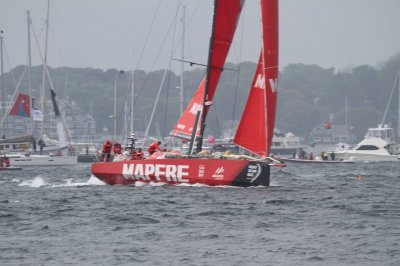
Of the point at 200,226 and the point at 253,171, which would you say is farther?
the point at 253,171

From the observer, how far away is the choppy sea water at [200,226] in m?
18.8

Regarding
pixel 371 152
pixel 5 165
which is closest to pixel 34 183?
pixel 5 165

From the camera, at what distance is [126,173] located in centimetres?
3456

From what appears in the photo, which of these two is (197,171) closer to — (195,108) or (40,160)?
(195,108)

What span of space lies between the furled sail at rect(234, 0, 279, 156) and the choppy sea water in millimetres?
1509

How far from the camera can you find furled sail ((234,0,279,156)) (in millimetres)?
31531

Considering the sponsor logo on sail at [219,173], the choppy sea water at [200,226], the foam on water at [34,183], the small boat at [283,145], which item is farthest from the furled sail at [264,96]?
the small boat at [283,145]

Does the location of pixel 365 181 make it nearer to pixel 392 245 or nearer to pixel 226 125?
pixel 392 245

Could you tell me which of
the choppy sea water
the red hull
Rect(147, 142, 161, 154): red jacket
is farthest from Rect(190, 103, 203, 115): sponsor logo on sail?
the choppy sea water

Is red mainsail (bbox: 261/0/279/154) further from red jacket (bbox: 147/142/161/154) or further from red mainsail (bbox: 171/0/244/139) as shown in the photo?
red jacket (bbox: 147/142/161/154)

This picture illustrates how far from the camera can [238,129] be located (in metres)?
32.2

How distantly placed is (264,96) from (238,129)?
133 cm

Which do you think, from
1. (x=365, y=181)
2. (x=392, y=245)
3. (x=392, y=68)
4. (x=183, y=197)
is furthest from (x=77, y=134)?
(x=392, y=245)

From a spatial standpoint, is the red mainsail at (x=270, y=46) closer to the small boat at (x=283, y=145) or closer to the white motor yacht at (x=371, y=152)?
the white motor yacht at (x=371, y=152)
